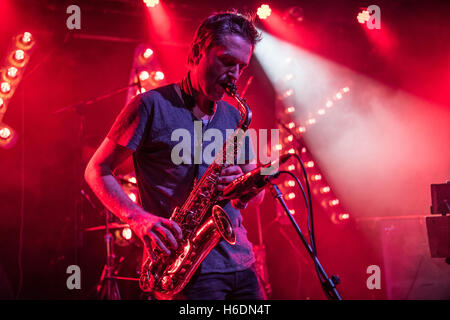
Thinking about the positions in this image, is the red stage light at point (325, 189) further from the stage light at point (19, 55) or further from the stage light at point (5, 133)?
the stage light at point (19, 55)

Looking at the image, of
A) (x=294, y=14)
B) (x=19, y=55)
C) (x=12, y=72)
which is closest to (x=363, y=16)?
(x=294, y=14)

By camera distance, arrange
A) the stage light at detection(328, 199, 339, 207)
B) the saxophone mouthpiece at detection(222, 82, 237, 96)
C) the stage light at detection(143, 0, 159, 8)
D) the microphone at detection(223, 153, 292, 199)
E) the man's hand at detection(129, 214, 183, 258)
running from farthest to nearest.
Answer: the stage light at detection(328, 199, 339, 207), the stage light at detection(143, 0, 159, 8), the saxophone mouthpiece at detection(222, 82, 237, 96), the man's hand at detection(129, 214, 183, 258), the microphone at detection(223, 153, 292, 199)

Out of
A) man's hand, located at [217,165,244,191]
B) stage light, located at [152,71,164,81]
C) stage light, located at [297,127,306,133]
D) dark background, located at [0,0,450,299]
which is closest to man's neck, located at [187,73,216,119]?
man's hand, located at [217,165,244,191]

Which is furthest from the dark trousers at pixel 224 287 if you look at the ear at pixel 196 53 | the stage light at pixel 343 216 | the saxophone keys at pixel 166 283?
the stage light at pixel 343 216

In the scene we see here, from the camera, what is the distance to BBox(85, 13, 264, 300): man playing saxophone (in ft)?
7.39

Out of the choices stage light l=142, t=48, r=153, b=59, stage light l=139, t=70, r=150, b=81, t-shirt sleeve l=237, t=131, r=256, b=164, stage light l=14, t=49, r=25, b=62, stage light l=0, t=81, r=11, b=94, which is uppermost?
stage light l=142, t=48, r=153, b=59

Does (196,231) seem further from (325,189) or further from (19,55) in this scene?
(325,189)

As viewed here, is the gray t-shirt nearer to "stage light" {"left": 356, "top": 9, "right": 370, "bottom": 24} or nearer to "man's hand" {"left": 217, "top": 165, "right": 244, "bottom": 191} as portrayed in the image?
"man's hand" {"left": 217, "top": 165, "right": 244, "bottom": 191}

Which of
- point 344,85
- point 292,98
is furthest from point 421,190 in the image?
point 292,98

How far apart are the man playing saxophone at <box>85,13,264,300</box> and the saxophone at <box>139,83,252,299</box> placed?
0.06 metres

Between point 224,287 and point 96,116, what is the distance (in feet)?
17.2

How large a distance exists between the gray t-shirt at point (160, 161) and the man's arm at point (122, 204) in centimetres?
10

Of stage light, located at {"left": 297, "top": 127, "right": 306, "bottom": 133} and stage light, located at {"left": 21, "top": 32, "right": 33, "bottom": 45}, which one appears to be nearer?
stage light, located at {"left": 21, "top": 32, "right": 33, "bottom": 45}

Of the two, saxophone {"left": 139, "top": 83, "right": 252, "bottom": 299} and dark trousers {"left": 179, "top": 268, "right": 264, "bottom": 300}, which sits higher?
saxophone {"left": 139, "top": 83, "right": 252, "bottom": 299}
